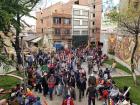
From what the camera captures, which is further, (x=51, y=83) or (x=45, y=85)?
(x=45, y=85)

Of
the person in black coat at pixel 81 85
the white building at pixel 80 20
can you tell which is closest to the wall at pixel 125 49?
the person in black coat at pixel 81 85

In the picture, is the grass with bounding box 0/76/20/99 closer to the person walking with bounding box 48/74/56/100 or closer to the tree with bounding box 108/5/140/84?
the person walking with bounding box 48/74/56/100

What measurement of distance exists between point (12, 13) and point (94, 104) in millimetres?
8718

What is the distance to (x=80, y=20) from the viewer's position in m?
85.2

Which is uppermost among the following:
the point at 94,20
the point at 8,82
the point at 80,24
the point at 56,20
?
the point at 56,20

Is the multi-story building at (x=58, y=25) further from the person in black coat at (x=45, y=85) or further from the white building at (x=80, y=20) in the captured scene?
the person in black coat at (x=45, y=85)

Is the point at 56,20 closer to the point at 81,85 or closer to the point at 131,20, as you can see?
the point at 131,20

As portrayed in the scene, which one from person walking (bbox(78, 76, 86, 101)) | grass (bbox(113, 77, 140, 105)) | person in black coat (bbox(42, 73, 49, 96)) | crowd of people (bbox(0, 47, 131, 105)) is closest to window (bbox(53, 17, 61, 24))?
grass (bbox(113, 77, 140, 105))

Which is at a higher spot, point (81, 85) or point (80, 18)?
point (80, 18)

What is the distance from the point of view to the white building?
274 ft

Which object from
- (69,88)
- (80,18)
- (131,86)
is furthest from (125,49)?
(80,18)

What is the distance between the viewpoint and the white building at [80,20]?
274ft

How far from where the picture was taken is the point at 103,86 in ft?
76.8

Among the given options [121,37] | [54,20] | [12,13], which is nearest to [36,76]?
[12,13]
